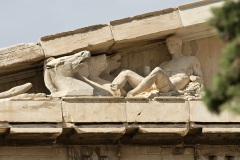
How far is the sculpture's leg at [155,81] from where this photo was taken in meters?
13.3

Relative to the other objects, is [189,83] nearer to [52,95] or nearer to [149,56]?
[149,56]

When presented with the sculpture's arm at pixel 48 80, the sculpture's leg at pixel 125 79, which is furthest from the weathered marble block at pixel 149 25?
the sculpture's arm at pixel 48 80

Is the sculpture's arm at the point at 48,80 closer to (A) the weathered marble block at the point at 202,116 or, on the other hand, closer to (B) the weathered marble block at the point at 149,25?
(B) the weathered marble block at the point at 149,25

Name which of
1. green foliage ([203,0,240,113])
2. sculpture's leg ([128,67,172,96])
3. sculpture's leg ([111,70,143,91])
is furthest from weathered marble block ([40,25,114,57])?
green foliage ([203,0,240,113])

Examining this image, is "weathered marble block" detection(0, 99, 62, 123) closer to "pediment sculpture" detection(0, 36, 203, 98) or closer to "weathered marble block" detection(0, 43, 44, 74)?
"pediment sculpture" detection(0, 36, 203, 98)

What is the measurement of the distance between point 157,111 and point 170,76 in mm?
707

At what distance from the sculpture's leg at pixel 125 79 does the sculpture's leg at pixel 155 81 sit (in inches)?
4.2

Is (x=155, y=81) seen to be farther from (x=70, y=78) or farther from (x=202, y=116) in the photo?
(x=70, y=78)

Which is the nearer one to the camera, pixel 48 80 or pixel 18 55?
pixel 18 55

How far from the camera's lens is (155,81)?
13.4 meters

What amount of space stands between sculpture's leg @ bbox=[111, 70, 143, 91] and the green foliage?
7.11 metres

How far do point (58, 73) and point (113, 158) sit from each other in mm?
1351

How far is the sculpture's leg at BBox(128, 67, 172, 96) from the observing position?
1334 centimetres

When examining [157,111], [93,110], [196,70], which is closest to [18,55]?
[93,110]
